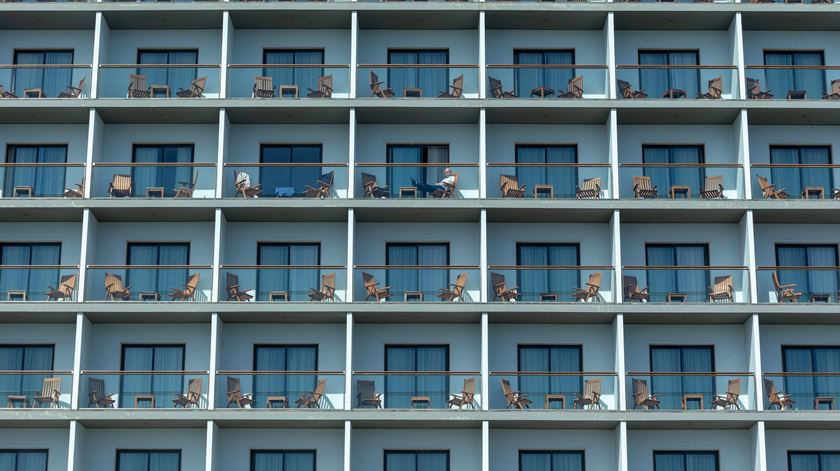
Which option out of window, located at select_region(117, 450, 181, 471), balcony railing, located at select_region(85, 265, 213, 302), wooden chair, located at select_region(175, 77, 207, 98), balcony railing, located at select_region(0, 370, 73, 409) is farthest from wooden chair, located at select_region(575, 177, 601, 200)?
balcony railing, located at select_region(0, 370, 73, 409)

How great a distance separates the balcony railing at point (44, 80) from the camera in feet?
170

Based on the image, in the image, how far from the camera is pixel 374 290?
162 feet

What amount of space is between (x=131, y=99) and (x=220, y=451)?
417 inches

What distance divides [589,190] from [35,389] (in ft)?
54.6

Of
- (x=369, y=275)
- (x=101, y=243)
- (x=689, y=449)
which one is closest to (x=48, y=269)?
(x=101, y=243)

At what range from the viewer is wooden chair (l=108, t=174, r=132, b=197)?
50.4 meters

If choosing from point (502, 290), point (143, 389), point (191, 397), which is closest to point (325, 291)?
point (191, 397)

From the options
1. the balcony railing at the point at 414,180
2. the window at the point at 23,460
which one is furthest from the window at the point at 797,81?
the window at the point at 23,460

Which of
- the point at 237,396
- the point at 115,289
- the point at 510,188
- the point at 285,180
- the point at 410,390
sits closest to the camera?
the point at 237,396

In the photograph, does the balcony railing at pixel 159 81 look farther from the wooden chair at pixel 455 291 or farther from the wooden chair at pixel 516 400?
the wooden chair at pixel 516 400

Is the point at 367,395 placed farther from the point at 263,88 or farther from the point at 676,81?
Answer: the point at 676,81

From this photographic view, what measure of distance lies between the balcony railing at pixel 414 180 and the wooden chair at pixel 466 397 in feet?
A: 18.8

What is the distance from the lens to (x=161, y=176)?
2010 inches

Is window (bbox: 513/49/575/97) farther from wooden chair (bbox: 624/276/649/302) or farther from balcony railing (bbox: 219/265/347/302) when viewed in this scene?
balcony railing (bbox: 219/265/347/302)
